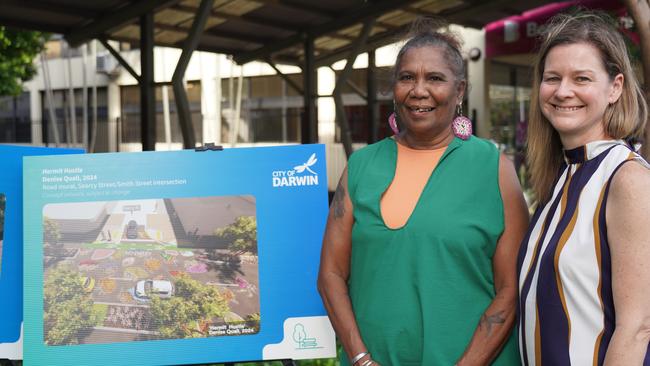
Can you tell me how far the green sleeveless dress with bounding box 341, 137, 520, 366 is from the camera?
2455 millimetres

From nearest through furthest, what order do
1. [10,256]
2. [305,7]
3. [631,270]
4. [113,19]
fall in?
[631,270] < [10,256] < [113,19] < [305,7]

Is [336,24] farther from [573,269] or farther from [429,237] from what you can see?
[573,269]

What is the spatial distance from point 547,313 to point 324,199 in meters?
1.27

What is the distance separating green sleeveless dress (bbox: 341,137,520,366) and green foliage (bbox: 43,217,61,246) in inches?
53.0

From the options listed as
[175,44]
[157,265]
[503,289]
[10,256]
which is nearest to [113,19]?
[175,44]

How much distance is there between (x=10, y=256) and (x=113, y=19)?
7.67 m

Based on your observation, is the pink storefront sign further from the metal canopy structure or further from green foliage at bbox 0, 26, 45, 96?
green foliage at bbox 0, 26, 45, 96

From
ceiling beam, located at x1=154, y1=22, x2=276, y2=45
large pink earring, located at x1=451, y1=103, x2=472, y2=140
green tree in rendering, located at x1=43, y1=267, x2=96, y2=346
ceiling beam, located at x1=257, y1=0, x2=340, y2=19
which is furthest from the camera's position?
ceiling beam, located at x1=154, y1=22, x2=276, y2=45

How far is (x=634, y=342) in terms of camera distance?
1.95 m

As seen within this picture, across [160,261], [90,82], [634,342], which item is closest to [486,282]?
[634,342]

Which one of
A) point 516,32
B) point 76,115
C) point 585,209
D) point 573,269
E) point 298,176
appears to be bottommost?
point 573,269

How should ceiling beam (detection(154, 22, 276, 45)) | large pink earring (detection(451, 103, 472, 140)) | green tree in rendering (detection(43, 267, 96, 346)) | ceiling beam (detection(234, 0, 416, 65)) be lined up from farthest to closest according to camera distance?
ceiling beam (detection(154, 22, 276, 45)) < ceiling beam (detection(234, 0, 416, 65)) < green tree in rendering (detection(43, 267, 96, 346)) < large pink earring (detection(451, 103, 472, 140))

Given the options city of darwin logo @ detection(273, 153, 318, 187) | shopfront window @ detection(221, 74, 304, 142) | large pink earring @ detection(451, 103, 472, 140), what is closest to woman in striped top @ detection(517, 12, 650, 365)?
large pink earring @ detection(451, 103, 472, 140)

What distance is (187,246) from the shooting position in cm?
317
